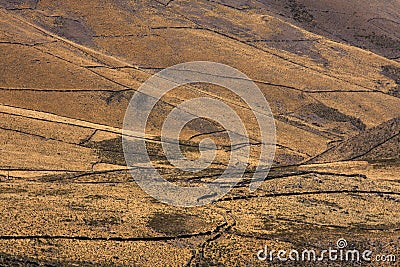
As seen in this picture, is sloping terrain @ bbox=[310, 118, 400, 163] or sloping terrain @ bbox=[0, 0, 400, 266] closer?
sloping terrain @ bbox=[0, 0, 400, 266]

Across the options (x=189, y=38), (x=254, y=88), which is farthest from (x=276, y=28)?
(x=254, y=88)

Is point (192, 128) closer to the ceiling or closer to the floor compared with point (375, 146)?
closer to the floor

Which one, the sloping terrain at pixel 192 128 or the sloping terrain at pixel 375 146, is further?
the sloping terrain at pixel 375 146

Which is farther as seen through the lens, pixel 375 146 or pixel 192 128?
pixel 192 128

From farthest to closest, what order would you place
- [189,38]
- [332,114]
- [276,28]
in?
[276,28]
[189,38]
[332,114]

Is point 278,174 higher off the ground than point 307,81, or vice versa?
point 278,174

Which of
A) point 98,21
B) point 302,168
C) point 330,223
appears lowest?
point 98,21

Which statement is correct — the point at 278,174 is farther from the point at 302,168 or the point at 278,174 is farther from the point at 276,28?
the point at 276,28

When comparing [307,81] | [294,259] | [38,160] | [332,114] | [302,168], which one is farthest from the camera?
[307,81]
